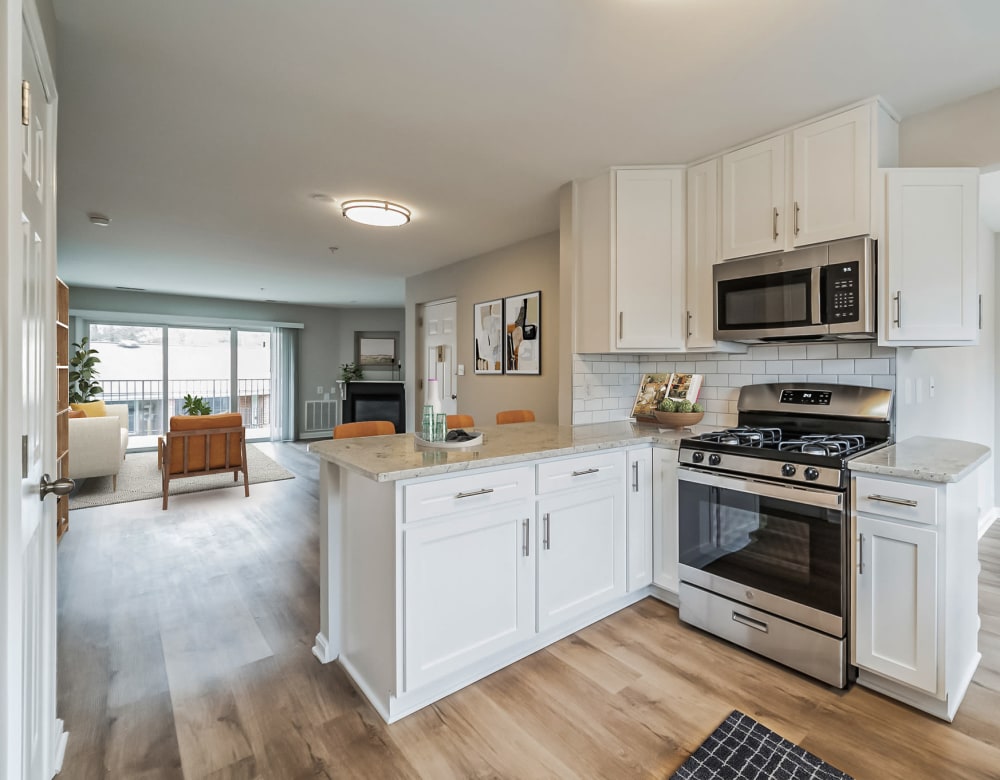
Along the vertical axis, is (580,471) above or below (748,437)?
below

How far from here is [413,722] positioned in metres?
1.73

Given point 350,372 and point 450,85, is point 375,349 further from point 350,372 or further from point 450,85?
point 450,85

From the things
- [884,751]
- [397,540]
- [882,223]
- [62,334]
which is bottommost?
[884,751]

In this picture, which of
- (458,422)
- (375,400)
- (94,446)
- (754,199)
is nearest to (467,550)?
(458,422)

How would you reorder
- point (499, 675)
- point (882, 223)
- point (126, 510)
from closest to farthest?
point (499, 675) < point (882, 223) < point (126, 510)

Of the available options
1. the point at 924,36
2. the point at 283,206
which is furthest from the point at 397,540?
the point at 283,206

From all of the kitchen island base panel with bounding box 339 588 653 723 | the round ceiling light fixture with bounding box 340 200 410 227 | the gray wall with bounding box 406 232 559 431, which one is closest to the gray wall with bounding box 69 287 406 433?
the gray wall with bounding box 406 232 559 431

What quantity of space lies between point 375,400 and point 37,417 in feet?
24.5

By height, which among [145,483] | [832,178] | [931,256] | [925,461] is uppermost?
[832,178]

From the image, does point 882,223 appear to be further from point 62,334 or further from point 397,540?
point 62,334

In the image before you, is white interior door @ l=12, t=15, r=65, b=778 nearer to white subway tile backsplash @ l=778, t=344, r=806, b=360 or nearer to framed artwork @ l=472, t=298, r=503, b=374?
white subway tile backsplash @ l=778, t=344, r=806, b=360

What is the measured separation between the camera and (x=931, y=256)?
2109 millimetres

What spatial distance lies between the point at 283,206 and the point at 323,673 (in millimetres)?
3126

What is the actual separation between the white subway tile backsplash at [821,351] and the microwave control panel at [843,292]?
15.1 inches
